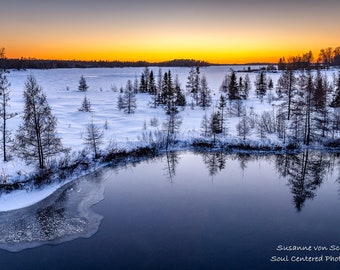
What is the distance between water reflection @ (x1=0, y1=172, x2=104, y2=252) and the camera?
1738cm

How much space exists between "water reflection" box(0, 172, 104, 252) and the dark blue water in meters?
0.06

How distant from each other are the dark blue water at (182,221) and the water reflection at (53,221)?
64mm

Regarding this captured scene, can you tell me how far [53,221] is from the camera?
1952cm

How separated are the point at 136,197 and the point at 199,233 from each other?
290 inches

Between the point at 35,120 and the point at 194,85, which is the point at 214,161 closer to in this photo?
the point at 35,120

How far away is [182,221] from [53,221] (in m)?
8.32

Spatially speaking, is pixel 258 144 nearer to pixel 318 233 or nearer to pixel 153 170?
pixel 153 170

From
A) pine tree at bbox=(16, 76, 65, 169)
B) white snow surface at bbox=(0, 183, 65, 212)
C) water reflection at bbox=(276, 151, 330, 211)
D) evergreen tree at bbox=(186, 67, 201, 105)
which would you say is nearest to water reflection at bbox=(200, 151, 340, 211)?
water reflection at bbox=(276, 151, 330, 211)

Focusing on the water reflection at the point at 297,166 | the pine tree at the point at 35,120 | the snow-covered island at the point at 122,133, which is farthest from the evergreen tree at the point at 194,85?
the pine tree at the point at 35,120

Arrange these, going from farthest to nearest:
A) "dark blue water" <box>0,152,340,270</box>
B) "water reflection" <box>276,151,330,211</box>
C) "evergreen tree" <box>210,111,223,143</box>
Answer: "evergreen tree" <box>210,111,223,143</box>
"water reflection" <box>276,151,330,211</box>
"dark blue water" <box>0,152,340,270</box>

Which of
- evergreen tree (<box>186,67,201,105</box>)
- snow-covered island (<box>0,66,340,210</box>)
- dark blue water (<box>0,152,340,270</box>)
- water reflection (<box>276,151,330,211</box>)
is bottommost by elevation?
water reflection (<box>276,151,330,211</box>)

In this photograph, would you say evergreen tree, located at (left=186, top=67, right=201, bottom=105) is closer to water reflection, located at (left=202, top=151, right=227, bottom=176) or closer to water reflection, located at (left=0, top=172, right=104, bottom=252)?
water reflection, located at (left=202, top=151, right=227, bottom=176)

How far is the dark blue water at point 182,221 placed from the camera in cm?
1535

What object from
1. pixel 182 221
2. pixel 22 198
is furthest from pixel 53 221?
pixel 182 221
